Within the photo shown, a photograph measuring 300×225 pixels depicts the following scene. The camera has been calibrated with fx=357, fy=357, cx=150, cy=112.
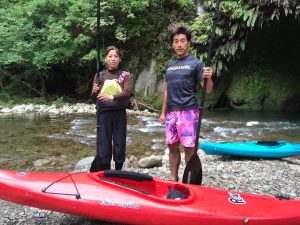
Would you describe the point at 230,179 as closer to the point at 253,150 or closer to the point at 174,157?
the point at 174,157

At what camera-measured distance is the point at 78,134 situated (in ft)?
31.5

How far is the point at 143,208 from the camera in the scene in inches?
121

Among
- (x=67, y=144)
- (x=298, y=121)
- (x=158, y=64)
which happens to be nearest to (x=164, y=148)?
(x=67, y=144)

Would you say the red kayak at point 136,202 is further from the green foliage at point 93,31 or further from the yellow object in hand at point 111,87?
the green foliage at point 93,31

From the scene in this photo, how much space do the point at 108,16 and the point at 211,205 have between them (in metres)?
12.5

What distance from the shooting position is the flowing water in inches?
282

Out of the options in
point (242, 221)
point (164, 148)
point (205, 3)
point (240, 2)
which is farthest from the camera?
point (205, 3)

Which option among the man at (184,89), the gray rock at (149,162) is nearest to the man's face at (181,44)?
the man at (184,89)

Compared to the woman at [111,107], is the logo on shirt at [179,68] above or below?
above

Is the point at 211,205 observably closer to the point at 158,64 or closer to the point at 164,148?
the point at 164,148

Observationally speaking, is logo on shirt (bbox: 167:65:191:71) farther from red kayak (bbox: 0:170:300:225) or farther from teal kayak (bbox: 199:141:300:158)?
teal kayak (bbox: 199:141:300:158)

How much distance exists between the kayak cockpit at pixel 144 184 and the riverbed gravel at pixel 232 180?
42cm

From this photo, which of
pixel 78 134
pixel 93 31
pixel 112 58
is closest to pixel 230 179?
pixel 112 58

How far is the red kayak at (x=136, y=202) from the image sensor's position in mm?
3037
